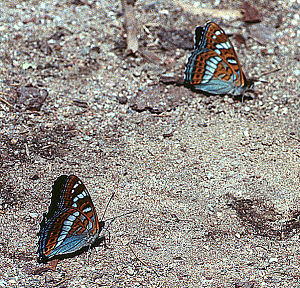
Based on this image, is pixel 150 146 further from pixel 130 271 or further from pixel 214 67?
pixel 130 271

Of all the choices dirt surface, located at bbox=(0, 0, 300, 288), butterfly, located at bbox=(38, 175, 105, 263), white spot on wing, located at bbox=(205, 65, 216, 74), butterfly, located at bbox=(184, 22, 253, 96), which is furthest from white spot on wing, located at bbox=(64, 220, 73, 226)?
white spot on wing, located at bbox=(205, 65, 216, 74)

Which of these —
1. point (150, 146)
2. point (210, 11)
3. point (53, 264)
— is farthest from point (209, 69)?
point (53, 264)

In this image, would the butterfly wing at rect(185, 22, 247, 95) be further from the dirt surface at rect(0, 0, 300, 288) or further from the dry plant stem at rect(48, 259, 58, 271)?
the dry plant stem at rect(48, 259, 58, 271)

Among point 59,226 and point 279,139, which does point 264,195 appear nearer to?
point 279,139

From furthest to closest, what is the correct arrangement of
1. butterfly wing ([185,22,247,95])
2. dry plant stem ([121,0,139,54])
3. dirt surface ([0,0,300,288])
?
1. dry plant stem ([121,0,139,54])
2. butterfly wing ([185,22,247,95])
3. dirt surface ([0,0,300,288])

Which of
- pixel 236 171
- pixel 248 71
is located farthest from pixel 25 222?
pixel 248 71

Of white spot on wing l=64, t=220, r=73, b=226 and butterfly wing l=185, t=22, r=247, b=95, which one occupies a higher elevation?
butterfly wing l=185, t=22, r=247, b=95
